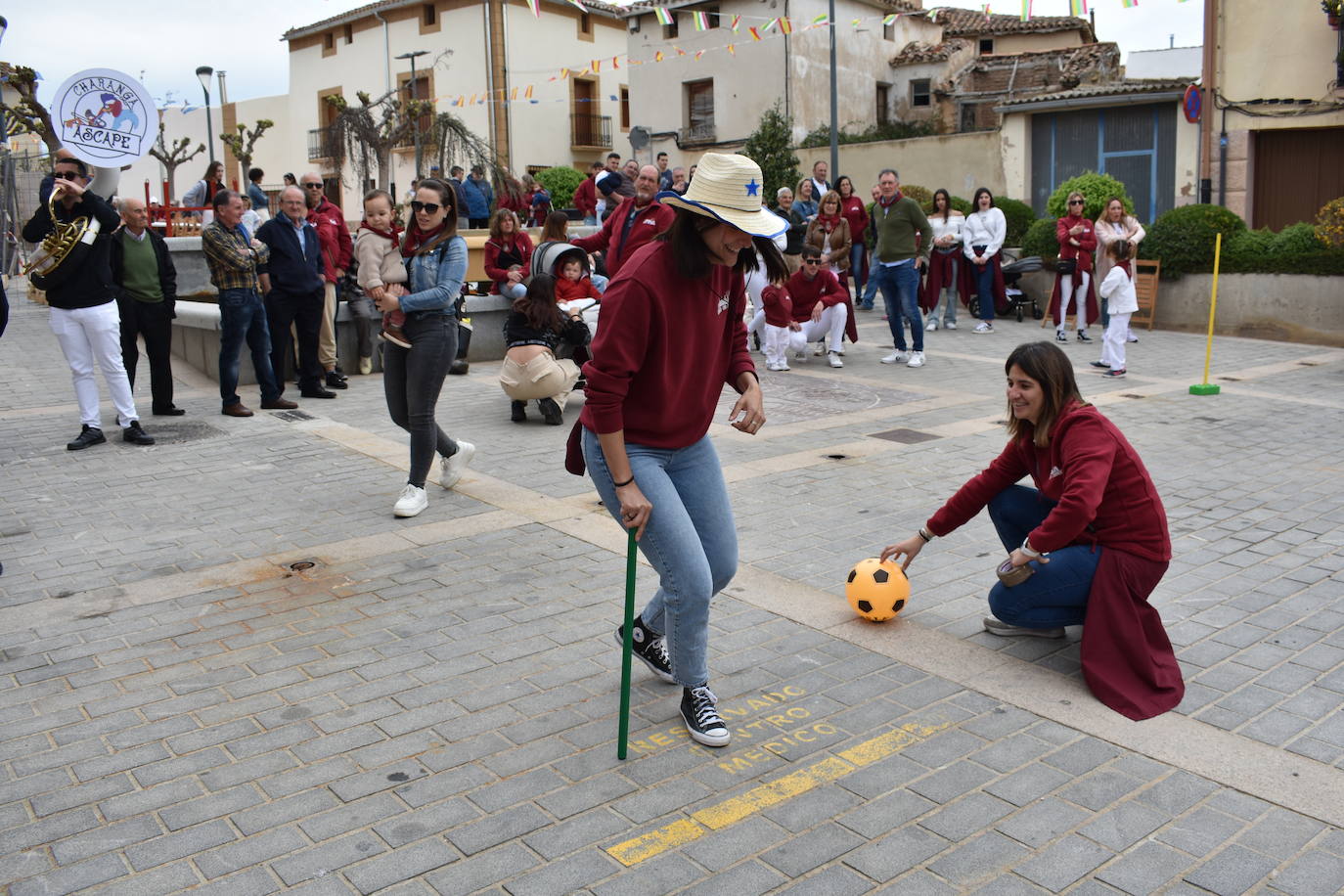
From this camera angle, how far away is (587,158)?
42.4m

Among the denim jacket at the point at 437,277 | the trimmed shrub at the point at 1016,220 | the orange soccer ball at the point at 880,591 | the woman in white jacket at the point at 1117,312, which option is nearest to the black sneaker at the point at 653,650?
the orange soccer ball at the point at 880,591

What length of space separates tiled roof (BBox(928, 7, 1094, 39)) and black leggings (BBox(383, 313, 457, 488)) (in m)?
33.4

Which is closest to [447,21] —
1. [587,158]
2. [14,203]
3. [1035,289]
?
[587,158]

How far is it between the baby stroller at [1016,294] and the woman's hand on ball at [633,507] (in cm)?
1366

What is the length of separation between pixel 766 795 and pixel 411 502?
3.70 m

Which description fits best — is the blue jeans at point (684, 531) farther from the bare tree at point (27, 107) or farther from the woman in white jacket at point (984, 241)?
the bare tree at point (27, 107)

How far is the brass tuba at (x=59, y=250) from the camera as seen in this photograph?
8.16m

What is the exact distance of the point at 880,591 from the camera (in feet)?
16.2

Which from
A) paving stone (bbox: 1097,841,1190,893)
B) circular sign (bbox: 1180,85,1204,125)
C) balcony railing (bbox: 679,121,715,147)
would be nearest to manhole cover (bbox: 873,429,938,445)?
paving stone (bbox: 1097,841,1190,893)

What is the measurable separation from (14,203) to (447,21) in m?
20.9

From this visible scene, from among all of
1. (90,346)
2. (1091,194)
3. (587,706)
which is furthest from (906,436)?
(1091,194)

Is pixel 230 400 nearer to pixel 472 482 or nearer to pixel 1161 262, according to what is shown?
pixel 472 482

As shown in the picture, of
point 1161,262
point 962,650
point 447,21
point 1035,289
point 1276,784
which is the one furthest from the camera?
point 447,21

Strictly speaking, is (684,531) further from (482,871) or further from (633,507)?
(482,871)
